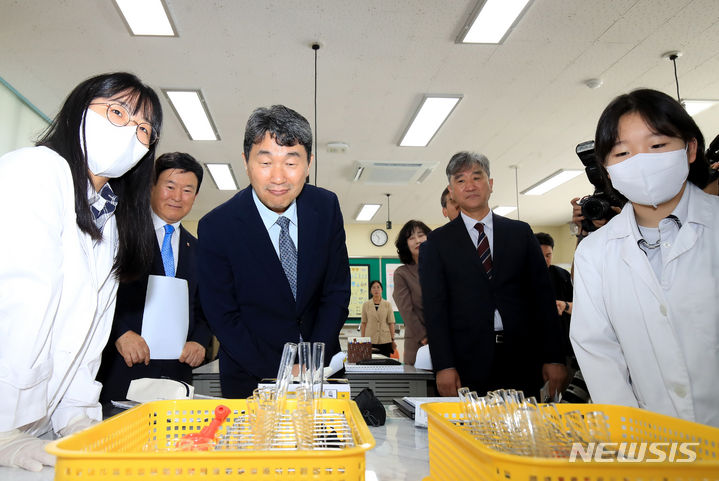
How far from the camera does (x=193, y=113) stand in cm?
455

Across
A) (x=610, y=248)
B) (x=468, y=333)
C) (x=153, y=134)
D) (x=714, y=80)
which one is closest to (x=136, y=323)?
(x=153, y=134)

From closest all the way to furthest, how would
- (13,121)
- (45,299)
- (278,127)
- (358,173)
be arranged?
(45,299) < (278,127) < (13,121) < (358,173)

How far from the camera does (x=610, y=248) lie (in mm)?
1272

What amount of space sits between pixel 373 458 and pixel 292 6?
3004 millimetres

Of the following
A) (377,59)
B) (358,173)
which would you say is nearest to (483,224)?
(377,59)

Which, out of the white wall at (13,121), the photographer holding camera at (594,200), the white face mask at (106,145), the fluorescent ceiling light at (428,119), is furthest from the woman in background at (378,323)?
the white face mask at (106,145)

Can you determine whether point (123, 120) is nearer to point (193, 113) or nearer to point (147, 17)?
point (147, 17)

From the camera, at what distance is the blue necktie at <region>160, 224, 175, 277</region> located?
6.93ft

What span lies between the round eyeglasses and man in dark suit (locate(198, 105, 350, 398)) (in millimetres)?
288

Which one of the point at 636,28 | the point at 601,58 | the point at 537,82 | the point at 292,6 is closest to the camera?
the point at 292,6

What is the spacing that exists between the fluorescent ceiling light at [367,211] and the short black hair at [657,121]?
22.2 ft

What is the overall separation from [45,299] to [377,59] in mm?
3277

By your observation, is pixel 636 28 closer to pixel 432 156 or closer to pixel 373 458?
pixel 432 156

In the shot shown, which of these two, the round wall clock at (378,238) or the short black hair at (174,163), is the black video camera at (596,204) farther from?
the round wall clock at (378,238)
